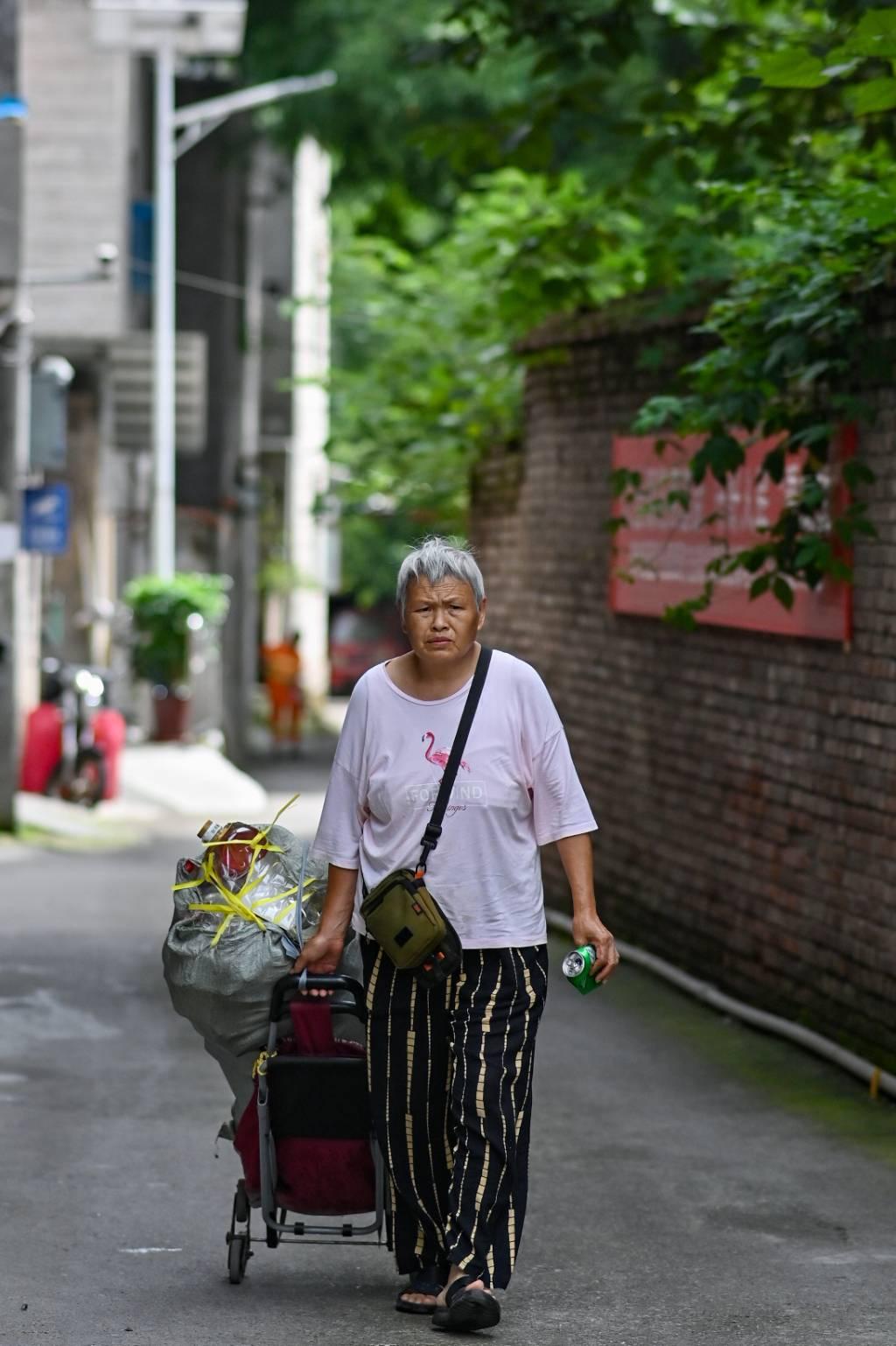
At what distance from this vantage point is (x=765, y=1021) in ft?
32.0

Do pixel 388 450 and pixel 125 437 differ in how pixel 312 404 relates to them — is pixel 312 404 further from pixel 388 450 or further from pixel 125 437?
pixel 388 450

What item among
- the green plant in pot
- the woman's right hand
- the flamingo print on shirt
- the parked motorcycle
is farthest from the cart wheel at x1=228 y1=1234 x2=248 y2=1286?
the green plant in pot

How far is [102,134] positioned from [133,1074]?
15.5 metres

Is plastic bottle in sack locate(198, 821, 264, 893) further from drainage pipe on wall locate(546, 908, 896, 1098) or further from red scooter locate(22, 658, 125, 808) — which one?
red scooter locate(22, 658, 125, 808)

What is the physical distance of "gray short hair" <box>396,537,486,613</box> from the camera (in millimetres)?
5574

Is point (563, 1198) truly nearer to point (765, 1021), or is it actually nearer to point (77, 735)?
point (765, 1021)

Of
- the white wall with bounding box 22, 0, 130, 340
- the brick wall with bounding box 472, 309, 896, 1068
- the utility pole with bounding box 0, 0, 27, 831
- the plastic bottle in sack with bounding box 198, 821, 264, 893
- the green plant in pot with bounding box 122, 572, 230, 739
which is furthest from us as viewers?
the green plant in pot with bounding box 122, 572, 230, 739

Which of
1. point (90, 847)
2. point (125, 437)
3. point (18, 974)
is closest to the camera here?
point (18, 974)

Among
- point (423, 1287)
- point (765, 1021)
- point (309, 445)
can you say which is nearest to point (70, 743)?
point (765, 1021)

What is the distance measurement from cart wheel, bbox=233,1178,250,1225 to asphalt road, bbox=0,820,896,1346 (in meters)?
0.19

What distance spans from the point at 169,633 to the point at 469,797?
19.7m

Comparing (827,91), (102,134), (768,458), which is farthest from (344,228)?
(768,458)

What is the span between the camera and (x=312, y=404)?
50312mm

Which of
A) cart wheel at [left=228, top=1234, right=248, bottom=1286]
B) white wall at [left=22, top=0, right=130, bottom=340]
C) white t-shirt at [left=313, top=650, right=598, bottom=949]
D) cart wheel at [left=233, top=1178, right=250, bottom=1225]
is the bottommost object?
cart wheel at [left=228, top=1234, right=248, bottom=1286]
